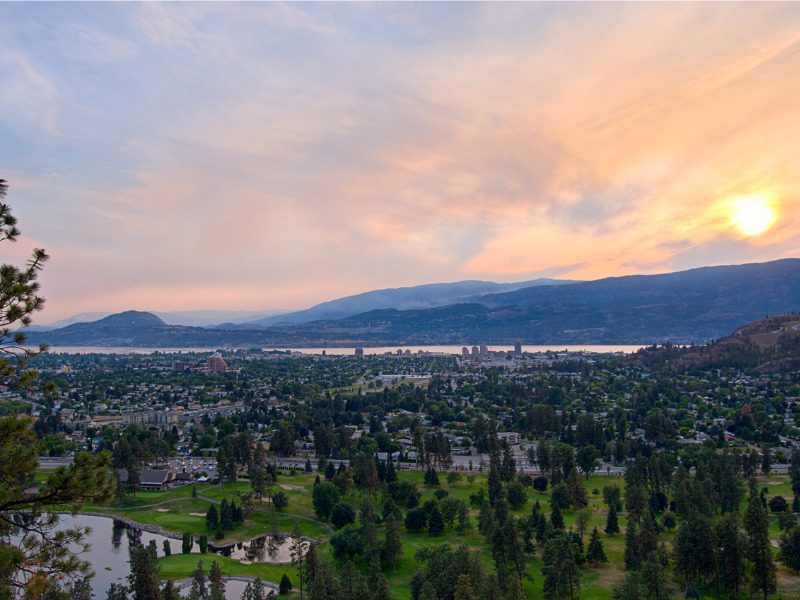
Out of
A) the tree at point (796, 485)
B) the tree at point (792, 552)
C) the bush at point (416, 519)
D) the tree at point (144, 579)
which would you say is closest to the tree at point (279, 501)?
the bush at point (416, 519)

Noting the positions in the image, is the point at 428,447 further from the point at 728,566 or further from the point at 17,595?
the point at 17,595

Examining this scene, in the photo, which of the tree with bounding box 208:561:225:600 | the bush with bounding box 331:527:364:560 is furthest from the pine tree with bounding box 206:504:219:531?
the tree with bounding box 208:561:225:600

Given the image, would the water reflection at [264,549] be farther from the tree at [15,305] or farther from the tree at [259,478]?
the tree at [15,305]

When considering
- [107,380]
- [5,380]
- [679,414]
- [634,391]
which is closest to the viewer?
[5,380]

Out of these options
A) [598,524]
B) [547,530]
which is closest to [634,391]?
[598,524]

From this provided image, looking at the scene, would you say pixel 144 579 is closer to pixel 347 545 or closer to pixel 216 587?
pixel 216 587
